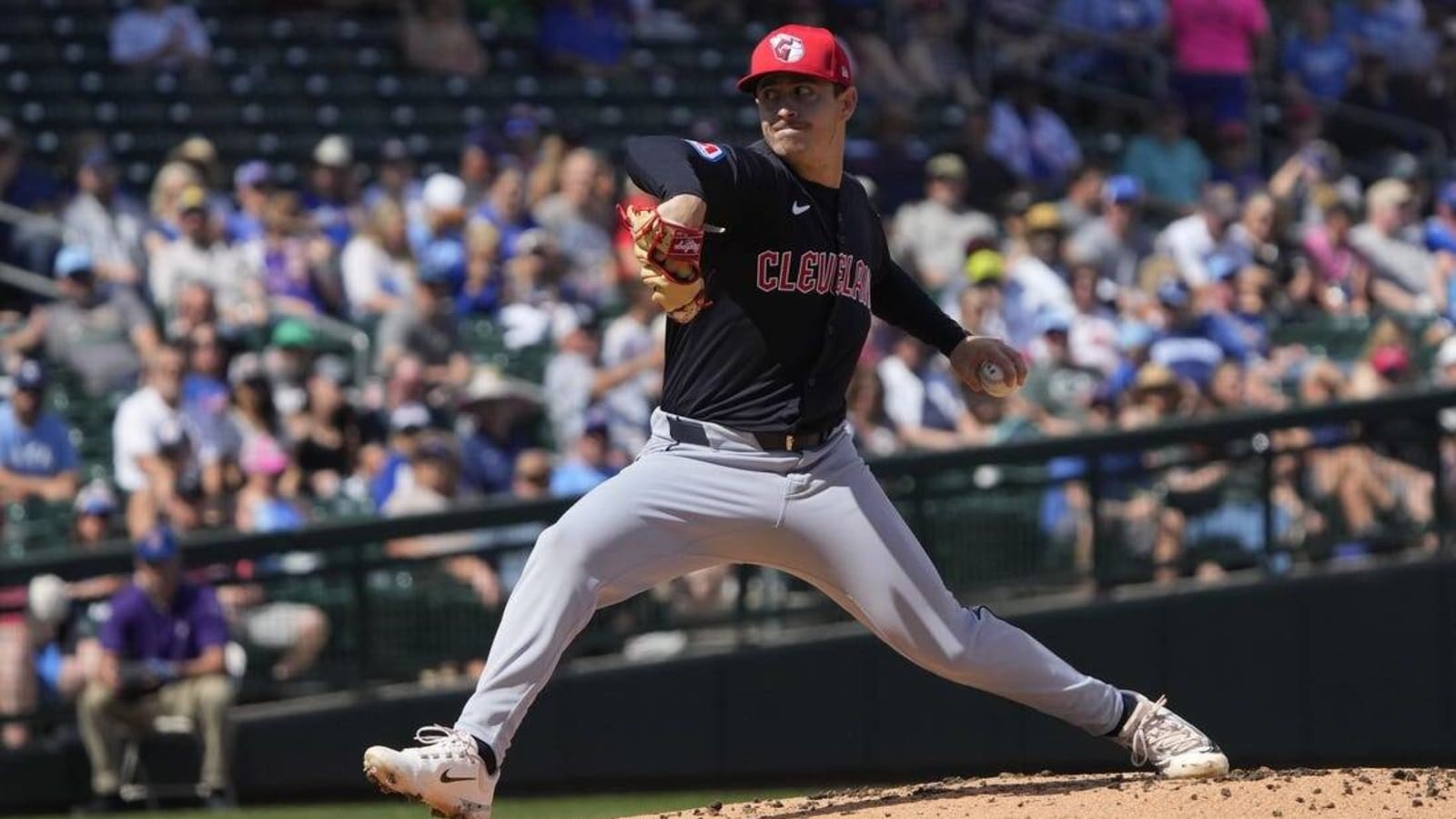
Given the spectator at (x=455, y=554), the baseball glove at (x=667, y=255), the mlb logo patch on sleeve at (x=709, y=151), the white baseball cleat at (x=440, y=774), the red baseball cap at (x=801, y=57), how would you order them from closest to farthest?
the baseball glove at (x=667, y=255)
the mlb logo patch on sleeve at (x=709, y=151)
the white baseball cleat at (x=440, y=774)
the red baseball cap at (x=801, y=57)
the spectator at (x=455, y=554)

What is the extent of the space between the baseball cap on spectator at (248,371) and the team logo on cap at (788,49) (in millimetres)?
5512

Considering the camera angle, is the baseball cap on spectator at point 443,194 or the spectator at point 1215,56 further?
the spectator at point 1215,56

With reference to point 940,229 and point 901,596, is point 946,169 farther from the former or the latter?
point 901,596

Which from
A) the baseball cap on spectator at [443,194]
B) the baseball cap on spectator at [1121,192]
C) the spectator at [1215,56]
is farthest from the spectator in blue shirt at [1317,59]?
the baseball cap on spectator at [443,194]

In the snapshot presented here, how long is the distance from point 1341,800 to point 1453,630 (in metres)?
5.47

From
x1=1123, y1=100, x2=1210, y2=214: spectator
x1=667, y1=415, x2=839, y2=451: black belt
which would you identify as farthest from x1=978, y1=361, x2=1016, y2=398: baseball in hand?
x1=1123, y1=100, x2=1210, y2=214: spectator

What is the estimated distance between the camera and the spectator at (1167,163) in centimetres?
1581

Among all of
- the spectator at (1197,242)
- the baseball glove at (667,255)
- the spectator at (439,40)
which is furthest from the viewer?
the spectator at (439,40)

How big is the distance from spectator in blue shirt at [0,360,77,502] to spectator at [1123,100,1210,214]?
7.79m

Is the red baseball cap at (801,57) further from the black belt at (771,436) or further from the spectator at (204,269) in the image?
the spectator at (204,269)

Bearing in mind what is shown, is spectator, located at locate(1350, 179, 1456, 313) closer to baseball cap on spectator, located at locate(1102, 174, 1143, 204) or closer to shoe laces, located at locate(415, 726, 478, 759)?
baseball cap on spectator, located at locate(1102, 174, 1143, 204)

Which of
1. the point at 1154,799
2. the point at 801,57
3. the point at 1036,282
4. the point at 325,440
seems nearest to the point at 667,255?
the point at 801,57

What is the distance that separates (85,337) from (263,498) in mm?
1296

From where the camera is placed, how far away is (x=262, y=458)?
10492 millimetres
